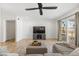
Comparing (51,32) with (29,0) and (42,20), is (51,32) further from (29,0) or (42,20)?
(29,0)

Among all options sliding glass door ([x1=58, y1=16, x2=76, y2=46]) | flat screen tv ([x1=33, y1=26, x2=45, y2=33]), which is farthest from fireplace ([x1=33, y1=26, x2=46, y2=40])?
sliding glass door ([x1=58, y1=16, x2=76, y2=46])

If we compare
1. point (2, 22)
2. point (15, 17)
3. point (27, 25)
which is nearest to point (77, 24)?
point (15, 17)

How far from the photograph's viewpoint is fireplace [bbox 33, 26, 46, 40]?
10689 millimetres

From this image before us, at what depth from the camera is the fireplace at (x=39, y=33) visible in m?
10.7

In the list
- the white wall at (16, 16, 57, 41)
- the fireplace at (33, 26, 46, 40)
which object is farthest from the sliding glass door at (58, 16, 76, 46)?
the fireplace at (33, 26, 46, 40)

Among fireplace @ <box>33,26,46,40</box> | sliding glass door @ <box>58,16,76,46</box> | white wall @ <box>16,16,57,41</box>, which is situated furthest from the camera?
white wall @ <box>16,16,57,41</box>

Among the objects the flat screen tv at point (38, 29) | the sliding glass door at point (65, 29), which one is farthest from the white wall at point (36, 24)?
the sliding glass door at point (65, 29)

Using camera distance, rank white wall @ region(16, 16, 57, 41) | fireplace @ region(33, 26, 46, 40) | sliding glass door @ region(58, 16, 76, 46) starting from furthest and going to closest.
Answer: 1. white wall @ region(16, 16, 57, 41)
2. fireplace @ region(33, 26, 46, 40)
3. sliding glass door @ region(58, 16, 76, 46)

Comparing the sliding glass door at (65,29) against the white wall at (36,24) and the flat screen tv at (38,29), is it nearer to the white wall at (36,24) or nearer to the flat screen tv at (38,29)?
the white wall at (36,24)

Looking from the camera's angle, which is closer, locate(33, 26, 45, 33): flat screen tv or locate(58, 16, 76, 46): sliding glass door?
locate(58, 16, 76, 46): sliding glass door

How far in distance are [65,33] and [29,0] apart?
882 centimetres

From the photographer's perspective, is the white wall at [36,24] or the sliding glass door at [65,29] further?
the white wall at [36,24]

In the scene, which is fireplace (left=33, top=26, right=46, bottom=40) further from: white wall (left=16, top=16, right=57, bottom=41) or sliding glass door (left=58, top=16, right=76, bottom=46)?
sliding glass door (left=58, top=16, right=76, bottom=46)

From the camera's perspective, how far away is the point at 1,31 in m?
8.48
